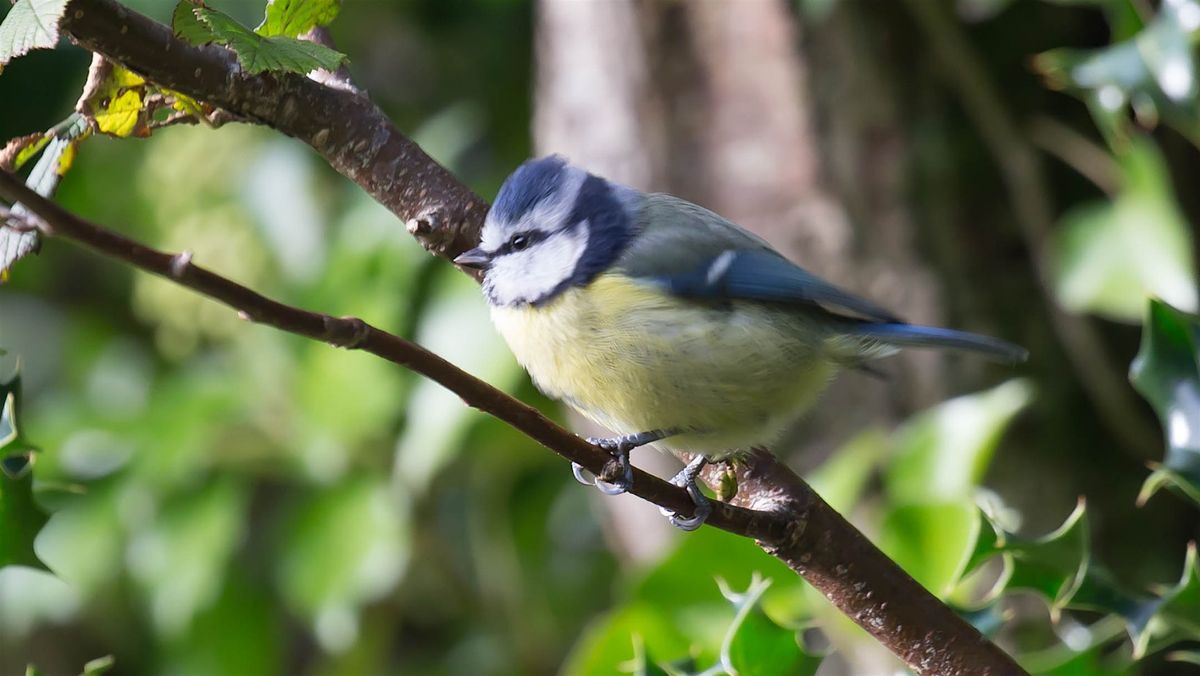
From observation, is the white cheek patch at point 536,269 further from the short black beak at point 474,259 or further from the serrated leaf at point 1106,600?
the serrated leaf at point 1106,600

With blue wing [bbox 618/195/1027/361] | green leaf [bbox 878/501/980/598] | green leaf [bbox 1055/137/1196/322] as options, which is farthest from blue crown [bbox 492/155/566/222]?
green leaf [bbox 1055/137/1196/322]

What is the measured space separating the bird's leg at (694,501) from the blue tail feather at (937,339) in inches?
11.1

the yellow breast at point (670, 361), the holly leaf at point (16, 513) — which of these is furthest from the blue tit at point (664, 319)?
the holly leaf at point (16, 513)

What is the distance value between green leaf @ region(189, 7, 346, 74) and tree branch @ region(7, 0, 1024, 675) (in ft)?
0.23

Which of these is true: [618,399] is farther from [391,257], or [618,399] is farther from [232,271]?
[232,271]

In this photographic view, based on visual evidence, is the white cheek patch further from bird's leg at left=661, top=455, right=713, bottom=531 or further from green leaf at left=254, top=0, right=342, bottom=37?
green leaf at left=254, top=0, right=342, bottom=37

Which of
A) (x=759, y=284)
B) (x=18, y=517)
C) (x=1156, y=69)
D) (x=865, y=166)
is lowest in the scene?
(x=18, y=517)

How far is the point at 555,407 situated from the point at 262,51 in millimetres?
1690

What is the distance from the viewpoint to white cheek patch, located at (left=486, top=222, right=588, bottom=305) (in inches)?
55.1

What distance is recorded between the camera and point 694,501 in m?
1.03

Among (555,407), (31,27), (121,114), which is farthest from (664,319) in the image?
(555,407)

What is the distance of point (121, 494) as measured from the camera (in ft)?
7.89

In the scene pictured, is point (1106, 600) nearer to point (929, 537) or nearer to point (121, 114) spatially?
point (929, 537)

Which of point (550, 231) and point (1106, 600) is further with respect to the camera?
point (550, 231)
